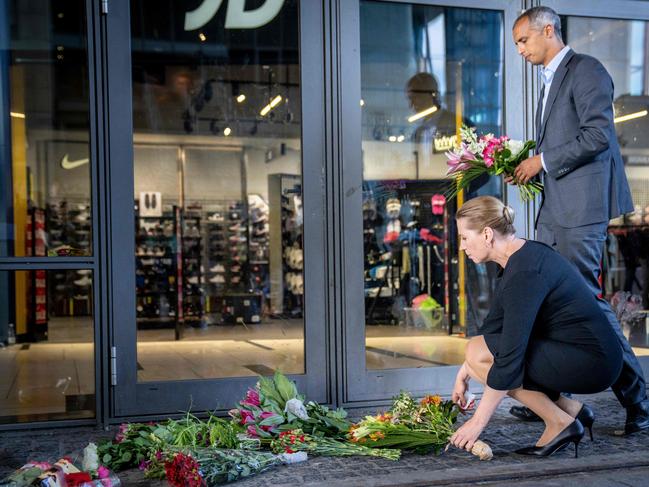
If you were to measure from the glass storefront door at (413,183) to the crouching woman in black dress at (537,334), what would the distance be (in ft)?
4.09

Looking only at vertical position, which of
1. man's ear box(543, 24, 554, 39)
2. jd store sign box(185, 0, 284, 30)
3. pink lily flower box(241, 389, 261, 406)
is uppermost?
jd store sign box(185, 0, 284, 30)

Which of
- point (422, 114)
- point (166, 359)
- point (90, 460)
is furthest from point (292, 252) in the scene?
point (90, 460)

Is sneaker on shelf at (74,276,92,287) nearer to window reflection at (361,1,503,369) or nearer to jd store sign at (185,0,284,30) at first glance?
window reflection at (361,1,503,369)

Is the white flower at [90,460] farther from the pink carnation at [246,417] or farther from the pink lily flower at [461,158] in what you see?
the pink lily flower at [461,158]

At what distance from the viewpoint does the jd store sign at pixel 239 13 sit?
4434 mm

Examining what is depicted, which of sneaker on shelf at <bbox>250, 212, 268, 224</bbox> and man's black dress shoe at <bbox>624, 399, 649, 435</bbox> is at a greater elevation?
sneaker on shelf at <bbox>250, 212, 268, 224</bbox>

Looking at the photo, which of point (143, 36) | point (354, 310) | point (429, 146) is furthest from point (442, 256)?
point (143, 36)

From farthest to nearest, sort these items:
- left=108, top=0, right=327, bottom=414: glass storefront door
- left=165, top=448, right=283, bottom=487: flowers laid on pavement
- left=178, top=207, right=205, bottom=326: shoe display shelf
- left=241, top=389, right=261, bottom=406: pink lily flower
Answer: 1. left=178, top=207, right=205, bottom=326: shoe display shelf
2. left=108, top=0, right=327, bottom=414: glass storefront door
3. left=241, top=389, right=261, bottom=406: pink lily flower
4. left=165, top=448, right=283, bottom=487: flowers laid on pavement

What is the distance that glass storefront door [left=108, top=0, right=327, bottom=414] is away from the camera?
4.10 metres

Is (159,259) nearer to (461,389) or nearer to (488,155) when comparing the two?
(488,155)

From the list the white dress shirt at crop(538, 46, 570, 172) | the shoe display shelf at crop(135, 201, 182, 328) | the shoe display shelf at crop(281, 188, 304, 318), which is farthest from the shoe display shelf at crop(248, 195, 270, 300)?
the white dress shirt at crop(538, 46, 570, 172)

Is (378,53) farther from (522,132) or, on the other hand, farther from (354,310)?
(354,310)

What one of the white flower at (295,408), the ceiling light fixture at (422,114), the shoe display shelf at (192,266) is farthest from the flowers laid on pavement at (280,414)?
the shoe display shelf at (192,266)

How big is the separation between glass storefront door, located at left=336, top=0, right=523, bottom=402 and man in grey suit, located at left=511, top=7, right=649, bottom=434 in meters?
0.97
